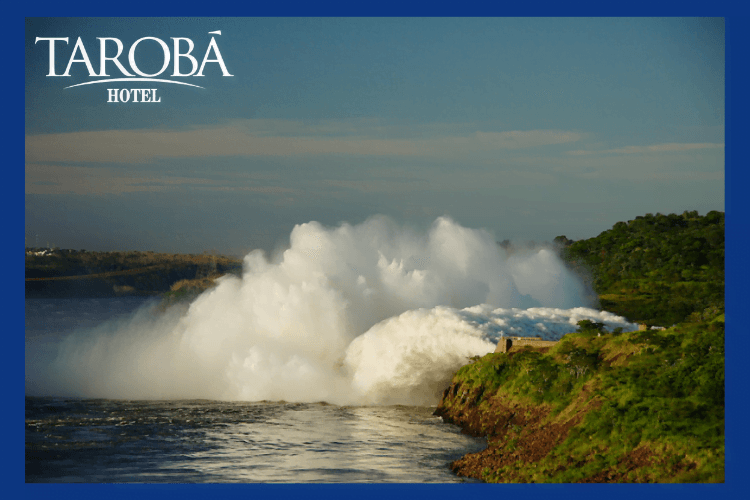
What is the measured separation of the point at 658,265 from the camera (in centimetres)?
5481

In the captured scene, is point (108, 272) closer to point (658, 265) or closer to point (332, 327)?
point (332, 327)

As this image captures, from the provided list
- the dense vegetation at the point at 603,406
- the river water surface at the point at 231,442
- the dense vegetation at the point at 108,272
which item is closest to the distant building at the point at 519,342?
the dense vegetation at the point at 603,406

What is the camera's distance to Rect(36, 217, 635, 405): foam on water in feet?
137

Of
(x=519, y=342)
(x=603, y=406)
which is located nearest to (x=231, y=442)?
(x=519, y=342)

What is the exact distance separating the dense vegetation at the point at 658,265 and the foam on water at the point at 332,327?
4.46 metres

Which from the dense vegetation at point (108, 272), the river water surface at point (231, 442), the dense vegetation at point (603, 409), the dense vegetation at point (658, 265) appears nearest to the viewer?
the dense vegetation at point (603, 409)

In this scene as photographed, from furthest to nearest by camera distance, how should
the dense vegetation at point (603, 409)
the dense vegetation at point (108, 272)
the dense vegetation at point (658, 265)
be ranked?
the dense vegetation at point (658, 265)
the dense vegetation at point (108, 272)
the dense vegetation at point (603, 409)

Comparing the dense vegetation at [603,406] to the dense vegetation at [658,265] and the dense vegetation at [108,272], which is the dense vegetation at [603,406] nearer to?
the dense vegetation at [658,265]

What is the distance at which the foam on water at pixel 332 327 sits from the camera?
41.8 m

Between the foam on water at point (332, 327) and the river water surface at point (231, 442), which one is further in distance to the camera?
the foam on water at point (332, 327)

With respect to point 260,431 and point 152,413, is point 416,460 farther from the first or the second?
point 152,413

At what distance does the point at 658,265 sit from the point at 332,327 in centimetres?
2048

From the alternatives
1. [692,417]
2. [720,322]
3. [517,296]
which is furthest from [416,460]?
[517,296]

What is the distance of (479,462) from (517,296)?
22110mm
